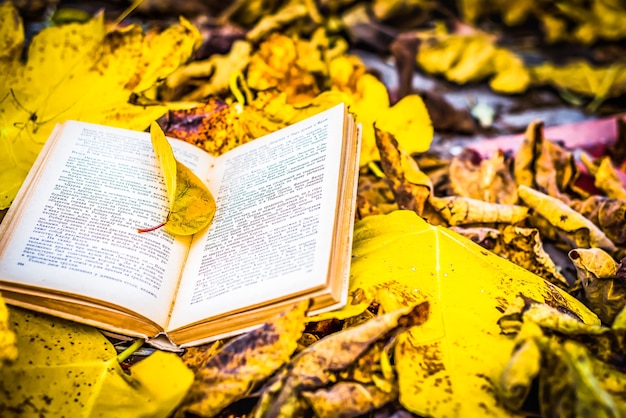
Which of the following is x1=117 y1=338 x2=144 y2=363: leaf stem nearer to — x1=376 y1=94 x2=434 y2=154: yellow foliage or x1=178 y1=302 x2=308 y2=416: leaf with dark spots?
x1=178 y1=302 x2=308 y2=416: leaf with dark spots

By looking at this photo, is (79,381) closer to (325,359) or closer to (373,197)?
(325,359)

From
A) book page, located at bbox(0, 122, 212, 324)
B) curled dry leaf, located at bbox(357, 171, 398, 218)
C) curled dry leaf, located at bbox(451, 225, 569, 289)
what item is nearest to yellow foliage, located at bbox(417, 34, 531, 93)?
curled dry leaf, located at bbox(357, 171, 398, 218)

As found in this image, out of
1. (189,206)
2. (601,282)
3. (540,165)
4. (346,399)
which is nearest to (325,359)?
(346,399)

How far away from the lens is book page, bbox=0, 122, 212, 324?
0.63 m

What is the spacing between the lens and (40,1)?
1363mm

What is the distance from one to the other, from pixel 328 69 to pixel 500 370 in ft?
2.33

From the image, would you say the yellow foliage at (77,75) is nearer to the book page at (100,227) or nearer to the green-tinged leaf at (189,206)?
the book page at (100,227)

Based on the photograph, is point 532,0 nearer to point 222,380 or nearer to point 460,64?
point 460,64

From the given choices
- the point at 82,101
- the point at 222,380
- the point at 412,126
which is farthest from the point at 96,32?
the point at 222,380

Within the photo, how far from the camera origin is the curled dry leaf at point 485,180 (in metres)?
0.94

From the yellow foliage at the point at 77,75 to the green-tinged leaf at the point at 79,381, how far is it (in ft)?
1.09

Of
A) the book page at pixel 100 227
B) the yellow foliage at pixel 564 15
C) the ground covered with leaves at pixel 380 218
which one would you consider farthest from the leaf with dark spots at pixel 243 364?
the yellow foliage at pixel 564 15

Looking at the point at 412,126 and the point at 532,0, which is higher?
the point at 412,126

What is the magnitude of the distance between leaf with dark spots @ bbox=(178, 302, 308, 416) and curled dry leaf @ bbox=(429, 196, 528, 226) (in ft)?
1.13
